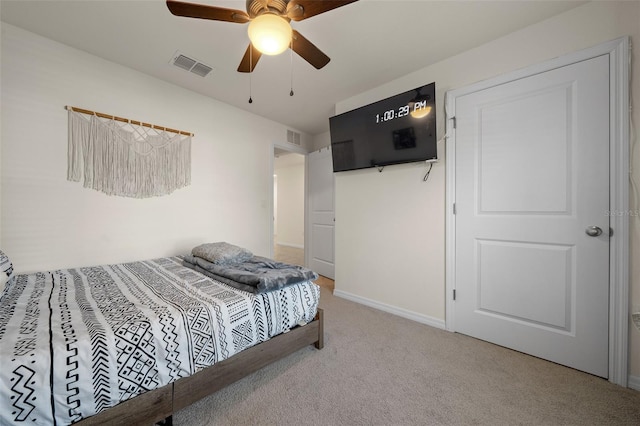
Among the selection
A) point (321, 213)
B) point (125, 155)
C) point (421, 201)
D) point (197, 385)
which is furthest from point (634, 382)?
point (125, 155)

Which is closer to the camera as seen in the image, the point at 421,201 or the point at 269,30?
the point at 269,30

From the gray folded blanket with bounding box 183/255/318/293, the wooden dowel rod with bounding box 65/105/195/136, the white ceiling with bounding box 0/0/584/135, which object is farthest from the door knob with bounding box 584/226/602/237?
the wooden dowel rod with bounding box 65/105/195/136

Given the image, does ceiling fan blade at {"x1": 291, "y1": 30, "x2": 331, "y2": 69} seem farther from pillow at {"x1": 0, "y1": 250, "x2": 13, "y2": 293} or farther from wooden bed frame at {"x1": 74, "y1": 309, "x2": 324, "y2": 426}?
pillow at {"x1": 0, "y1": 250, "x2": 13, "y2": 293}

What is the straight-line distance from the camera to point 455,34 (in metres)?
1.93

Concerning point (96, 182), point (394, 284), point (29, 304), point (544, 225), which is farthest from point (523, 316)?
point (96, 182)

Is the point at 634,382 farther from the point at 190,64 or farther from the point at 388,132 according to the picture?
the point at 190,64

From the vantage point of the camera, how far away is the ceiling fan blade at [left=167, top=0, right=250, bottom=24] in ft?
4.09

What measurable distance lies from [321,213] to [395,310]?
6.58ft

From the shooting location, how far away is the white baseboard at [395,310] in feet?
7.60

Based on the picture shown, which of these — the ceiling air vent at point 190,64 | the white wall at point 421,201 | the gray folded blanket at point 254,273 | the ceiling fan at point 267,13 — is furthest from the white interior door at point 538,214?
the ceiling air vent at point 190,64

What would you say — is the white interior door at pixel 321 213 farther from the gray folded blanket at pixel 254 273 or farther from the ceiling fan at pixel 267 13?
the ceiling fan at pixel 267 13

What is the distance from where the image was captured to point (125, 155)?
2.35 m

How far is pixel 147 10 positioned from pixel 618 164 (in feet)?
11.0

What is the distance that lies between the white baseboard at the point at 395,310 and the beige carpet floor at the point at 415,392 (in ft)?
0.97
